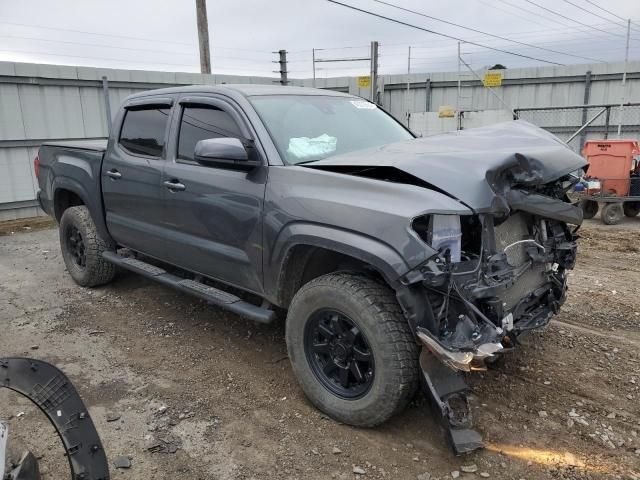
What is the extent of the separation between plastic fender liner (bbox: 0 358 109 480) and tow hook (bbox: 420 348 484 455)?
158 centimetres

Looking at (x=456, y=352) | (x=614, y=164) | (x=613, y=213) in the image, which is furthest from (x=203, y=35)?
(x=456, y=352)

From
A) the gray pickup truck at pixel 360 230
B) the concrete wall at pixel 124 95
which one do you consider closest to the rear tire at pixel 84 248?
the gray pickup truck at pixel 360 230

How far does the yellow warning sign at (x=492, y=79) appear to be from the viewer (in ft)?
39.8

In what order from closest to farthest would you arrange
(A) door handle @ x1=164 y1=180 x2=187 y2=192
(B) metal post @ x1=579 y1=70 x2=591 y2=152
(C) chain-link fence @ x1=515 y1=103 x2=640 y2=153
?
1. (A) door handle @ x1=164 y1=180 x2=187 y2=192
2. (C) chain-link fence @ x1=515 y1=103 x2=640 y2=153
3. (B) metal post @ x1=579 y1=70 x2=591 y2=152

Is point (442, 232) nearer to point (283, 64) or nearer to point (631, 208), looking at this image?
point (631, 208)

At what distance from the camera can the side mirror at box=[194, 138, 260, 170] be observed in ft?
10.7

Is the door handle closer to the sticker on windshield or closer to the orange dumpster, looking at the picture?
the sticker on windshield

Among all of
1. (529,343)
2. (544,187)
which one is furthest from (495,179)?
(529,343)

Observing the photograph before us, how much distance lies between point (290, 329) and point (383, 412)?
2.50ft

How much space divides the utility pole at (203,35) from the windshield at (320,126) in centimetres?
1040

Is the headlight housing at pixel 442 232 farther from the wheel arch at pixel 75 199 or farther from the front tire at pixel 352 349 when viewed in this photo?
the wheel arch at pixel 75 199

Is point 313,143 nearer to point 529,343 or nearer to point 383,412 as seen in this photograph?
point 383,412

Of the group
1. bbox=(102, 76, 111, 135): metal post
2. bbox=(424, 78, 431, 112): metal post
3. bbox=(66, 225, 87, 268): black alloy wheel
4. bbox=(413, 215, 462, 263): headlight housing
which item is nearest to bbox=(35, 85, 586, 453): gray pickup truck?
bbox=(413, 215, 462, 263): headlight housing

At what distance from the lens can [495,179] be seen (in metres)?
2.77
